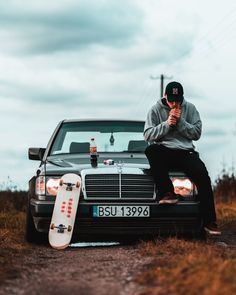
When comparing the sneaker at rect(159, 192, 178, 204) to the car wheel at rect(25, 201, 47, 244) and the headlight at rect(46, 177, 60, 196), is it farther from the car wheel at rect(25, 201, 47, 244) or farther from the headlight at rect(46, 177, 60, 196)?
the car wheel at rect(25, 201, 47, 244)

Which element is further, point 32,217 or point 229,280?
point 32,217

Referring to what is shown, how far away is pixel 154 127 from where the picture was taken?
7.98 meters

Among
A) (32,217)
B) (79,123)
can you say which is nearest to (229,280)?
(32,217)

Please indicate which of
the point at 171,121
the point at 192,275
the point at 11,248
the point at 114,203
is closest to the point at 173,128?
the point at 171,121

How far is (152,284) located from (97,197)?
9.57 feet

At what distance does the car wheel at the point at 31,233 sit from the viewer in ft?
25.9

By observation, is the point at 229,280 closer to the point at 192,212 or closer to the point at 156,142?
the point at 192,212

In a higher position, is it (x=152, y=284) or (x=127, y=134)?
(x=127, y=134)

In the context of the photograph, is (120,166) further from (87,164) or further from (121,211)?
(121,211)

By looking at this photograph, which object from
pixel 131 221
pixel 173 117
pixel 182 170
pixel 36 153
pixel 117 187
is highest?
pixel 173 117

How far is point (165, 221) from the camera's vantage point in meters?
7.55

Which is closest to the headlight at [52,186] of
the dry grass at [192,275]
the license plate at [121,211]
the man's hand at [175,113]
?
the license plate at [121,211]

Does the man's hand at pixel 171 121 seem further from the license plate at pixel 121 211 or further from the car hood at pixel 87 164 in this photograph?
the license plate at pixel 121 211

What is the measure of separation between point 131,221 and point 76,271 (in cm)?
197
